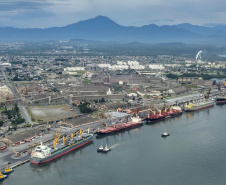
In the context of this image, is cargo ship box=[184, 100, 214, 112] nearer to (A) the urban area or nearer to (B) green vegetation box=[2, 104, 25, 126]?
(A) the urban area

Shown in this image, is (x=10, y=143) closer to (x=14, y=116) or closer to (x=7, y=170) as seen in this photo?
(x=7, y=170)

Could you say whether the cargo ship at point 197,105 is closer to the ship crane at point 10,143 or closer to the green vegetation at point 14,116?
the green vegetation at point 14,116

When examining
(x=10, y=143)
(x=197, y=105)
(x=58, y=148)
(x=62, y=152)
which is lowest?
(x=62, y=152)

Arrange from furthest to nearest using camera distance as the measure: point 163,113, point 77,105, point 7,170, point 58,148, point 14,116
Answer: point 77,105 < point 163,113 < point 14,116 < point 58,148 < point 7,170

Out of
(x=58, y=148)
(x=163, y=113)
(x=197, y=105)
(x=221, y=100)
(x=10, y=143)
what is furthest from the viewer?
(x=221, y=100)

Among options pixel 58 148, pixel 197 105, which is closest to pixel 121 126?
pixel 58 148

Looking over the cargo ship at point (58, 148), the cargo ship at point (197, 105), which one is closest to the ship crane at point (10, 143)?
the cargo ship at point (58, 148)
